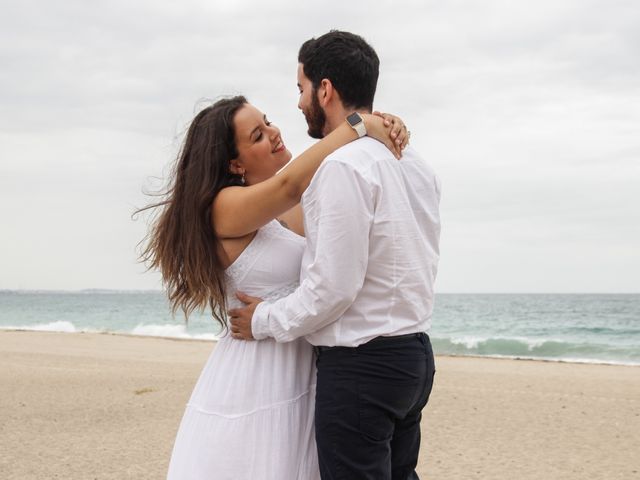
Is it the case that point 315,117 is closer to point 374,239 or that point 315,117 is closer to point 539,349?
point 374,239

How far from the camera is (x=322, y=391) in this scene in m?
2.31

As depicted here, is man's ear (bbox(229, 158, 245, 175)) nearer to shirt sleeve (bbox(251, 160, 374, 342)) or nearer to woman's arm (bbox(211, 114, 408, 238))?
woman's arm (bbox(211, 114, 408, 238))

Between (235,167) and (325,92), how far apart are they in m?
0.48

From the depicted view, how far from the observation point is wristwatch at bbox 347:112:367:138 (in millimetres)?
2383

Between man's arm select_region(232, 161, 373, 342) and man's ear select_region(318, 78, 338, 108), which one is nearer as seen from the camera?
man's arm select_region(232, 161, 373, 342)

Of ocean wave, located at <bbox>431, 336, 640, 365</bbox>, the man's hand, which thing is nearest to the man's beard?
the man's hand

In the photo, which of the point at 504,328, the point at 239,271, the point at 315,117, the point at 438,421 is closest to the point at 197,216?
the point at 239,271

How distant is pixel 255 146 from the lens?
8.81 feet

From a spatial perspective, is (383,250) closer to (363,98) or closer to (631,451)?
(363,98)

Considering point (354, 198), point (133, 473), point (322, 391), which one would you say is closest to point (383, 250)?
point (354, 198)

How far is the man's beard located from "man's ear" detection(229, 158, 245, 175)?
323 mm

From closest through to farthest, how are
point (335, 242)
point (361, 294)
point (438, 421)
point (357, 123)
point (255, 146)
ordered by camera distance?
point (335, 242), point (361, 294), point (357, 123), point (255, 146), point (438, 421)

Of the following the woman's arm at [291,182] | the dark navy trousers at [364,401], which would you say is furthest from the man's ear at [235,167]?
the dark navy trousers at [364,401]

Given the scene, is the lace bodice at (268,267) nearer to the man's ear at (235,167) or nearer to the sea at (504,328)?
the man's ear at (235,167)
